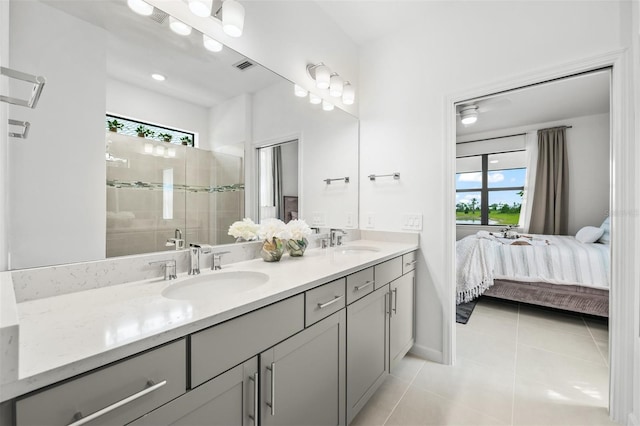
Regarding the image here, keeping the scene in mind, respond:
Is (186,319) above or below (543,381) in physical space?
above

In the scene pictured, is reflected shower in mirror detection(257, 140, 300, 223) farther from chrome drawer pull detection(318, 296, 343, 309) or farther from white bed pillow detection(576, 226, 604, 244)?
white bed pillow detection(576, 226, 604, 244)

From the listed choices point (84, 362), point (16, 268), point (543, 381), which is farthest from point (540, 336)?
point (16, 268)

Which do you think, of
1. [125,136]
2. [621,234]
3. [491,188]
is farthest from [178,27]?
[491,188]

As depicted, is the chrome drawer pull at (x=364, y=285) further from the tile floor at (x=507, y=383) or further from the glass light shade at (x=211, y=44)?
the glass light shade at (x=211, y=44)

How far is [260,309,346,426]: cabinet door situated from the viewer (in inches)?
37.2

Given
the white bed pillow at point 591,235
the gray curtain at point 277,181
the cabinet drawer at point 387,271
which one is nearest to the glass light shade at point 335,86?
the gray curtain at point 277,181

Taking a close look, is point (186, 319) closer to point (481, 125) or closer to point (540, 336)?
point (540, 336)

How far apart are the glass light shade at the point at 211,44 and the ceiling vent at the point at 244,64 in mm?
118

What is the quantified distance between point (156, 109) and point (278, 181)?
837mm

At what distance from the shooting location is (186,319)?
0.73 m

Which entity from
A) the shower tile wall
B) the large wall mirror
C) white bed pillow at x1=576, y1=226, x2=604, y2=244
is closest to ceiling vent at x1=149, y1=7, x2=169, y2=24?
the large wall mirror

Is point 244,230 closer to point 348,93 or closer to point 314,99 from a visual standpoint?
point 314,99

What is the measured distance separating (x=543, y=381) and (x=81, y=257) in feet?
8.72

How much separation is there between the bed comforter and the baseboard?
113 cm
